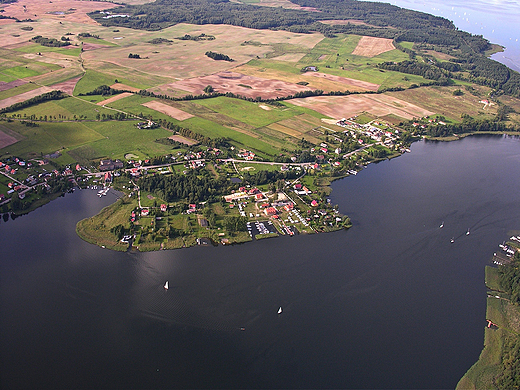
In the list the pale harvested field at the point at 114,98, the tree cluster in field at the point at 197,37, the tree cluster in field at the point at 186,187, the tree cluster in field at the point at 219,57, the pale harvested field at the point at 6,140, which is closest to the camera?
the tree cluster in field at the point at 186,187

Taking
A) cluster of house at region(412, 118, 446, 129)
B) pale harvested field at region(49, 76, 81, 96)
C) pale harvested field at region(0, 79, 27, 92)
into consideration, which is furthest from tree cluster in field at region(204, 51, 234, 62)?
cluster of house at region(412, 118, 446, 129)

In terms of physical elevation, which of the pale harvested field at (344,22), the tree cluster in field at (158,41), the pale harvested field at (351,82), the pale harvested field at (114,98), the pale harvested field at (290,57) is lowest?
the pale harvested field at (114,98)

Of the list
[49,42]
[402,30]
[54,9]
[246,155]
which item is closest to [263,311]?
[246,155]

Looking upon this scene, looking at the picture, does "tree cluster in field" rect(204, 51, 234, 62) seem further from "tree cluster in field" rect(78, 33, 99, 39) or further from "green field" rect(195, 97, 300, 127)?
"tree cluster in field" rect(78, 33, 99, 39)

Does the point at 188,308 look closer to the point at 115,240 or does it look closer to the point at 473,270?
the point at 115,240

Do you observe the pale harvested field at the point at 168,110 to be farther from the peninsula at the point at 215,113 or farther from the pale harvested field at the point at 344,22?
the pale harvested field at the point at 344,22

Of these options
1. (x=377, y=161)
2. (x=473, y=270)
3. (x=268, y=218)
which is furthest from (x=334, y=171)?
(x=473, y=270)

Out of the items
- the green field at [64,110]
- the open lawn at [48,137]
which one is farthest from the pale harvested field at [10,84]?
the open lawn at [48,137]
